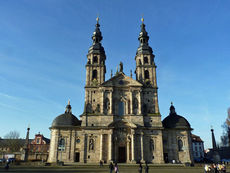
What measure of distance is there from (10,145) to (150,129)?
48946 mm

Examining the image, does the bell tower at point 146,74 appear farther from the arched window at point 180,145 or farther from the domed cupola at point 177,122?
the arched window at point 180,145

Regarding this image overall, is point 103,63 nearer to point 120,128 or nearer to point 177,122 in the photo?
point 120,128

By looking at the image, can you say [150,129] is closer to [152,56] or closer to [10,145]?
[152,56]

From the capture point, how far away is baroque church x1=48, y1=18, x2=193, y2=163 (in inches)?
1378

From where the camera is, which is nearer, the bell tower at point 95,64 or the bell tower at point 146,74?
the bell tower at point 146,74

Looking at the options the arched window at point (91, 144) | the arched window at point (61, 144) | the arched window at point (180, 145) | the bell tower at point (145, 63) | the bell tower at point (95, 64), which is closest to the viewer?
the arched window at point (91, 144)

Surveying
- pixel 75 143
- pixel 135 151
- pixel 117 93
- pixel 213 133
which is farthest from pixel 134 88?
pixel 213 133

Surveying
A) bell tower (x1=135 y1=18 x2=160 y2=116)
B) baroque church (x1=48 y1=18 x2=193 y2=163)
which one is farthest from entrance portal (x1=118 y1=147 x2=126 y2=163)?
bell tower (x1=135 y1=18 x2=160 y2=116)

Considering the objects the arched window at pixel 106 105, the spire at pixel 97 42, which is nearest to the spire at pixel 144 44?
the spire at pixel 97 42

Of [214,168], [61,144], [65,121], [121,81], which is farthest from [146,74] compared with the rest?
[214,168]

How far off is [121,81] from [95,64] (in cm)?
698

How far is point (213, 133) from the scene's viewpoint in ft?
133

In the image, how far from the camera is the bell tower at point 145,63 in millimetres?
41037

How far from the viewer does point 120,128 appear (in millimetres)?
35656
